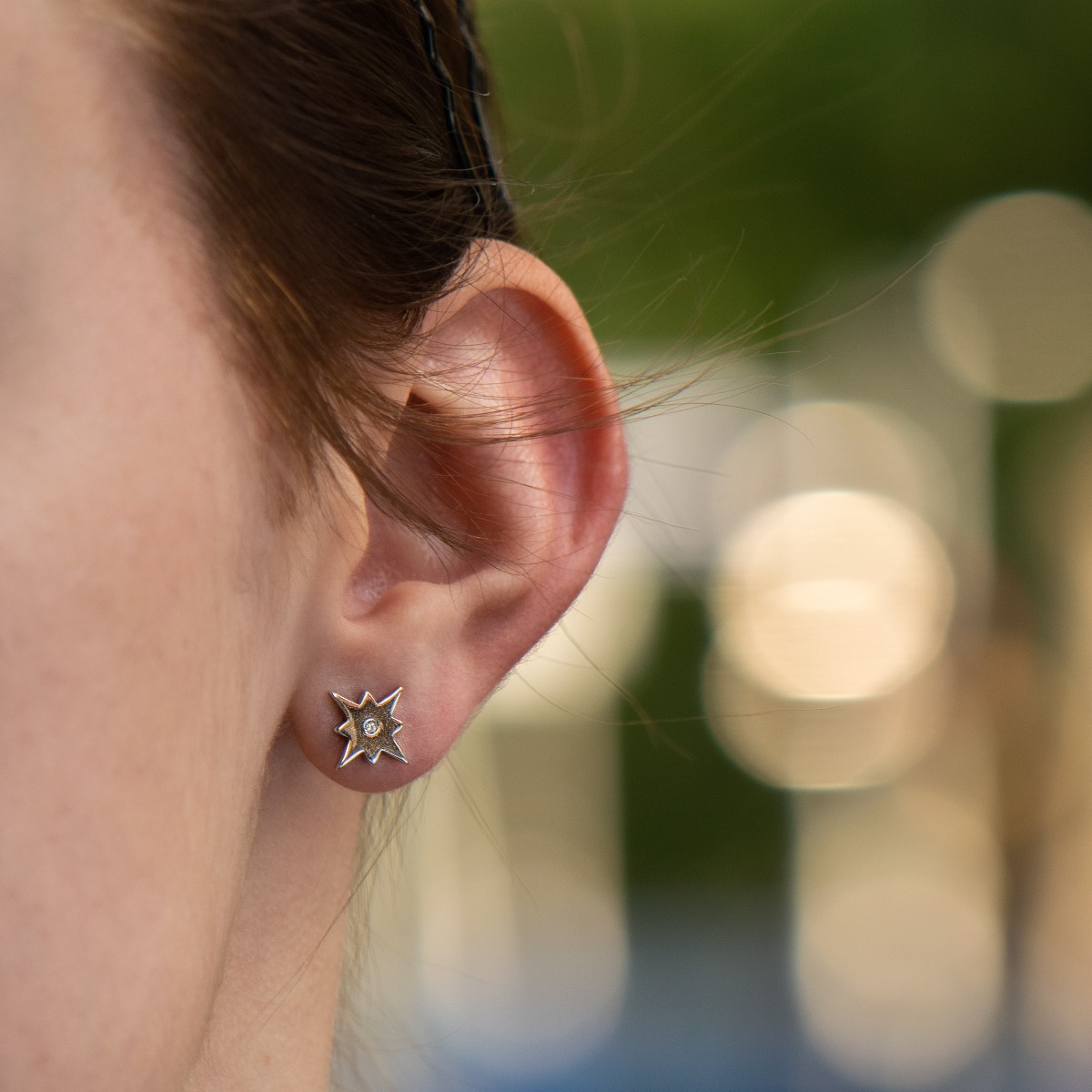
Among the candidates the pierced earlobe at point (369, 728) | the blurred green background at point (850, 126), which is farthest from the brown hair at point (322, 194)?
the blurred green background at point (850, 126)

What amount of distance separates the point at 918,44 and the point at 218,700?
20.9ft

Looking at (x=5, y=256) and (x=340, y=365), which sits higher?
(x=5, y=256)

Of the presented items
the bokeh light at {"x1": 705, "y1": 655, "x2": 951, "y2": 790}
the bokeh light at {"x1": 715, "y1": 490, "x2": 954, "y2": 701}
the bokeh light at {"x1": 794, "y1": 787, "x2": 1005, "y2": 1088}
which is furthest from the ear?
the bokeh light at {"x1": 794, "y1": 787, "x2": 1005, "y2": 1088}

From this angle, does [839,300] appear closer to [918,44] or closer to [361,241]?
[918,44]

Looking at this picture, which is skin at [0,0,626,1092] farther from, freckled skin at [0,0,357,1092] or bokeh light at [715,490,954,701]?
bokeh light at [715,490,954,701]

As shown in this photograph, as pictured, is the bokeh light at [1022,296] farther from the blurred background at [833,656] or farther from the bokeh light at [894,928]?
the bokeh light at [894,928]

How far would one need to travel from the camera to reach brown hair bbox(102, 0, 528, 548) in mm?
822

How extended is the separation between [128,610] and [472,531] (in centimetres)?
32

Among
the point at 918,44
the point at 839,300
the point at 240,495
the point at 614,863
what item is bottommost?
the point at 614,863

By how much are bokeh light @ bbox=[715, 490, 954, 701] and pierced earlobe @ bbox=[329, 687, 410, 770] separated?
616 centimetres

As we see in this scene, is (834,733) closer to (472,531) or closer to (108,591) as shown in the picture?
(472,531)

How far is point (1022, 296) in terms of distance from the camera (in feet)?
23.8

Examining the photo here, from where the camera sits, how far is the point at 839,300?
7242 millimetres

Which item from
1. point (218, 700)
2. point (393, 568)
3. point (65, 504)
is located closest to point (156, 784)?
point (218, 700)
